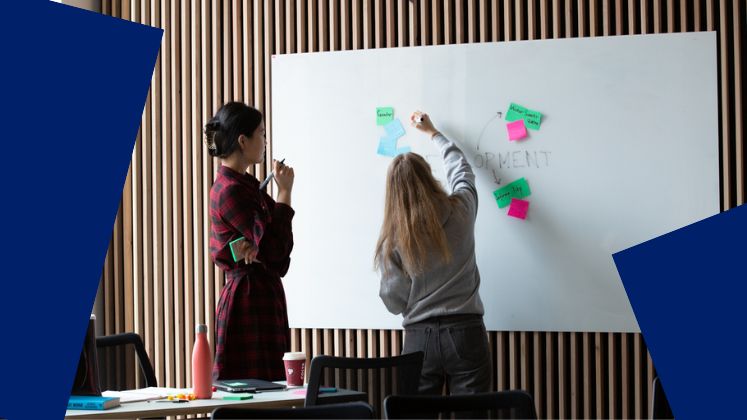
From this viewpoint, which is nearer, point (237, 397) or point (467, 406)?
point (467, 406)

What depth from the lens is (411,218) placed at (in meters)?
3.84

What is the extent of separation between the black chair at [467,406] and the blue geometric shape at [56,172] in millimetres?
1564

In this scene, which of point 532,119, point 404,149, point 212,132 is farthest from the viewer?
point 404,149

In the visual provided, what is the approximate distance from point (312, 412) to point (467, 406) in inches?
14.3

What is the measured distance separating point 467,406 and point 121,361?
74.8 inches

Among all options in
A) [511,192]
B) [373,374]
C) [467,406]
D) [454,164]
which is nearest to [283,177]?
[454,164]

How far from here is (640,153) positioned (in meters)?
4.58

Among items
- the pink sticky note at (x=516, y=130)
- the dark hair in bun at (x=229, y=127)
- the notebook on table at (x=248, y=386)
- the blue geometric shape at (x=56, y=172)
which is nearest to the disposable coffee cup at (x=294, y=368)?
the notebook on table at (x=248, y=386)

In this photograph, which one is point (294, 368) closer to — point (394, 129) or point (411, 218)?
point (411, 218)

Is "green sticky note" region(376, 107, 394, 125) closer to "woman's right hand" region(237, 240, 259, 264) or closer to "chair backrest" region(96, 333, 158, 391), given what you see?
"woman's right hand" region(237, 240, 259, 264)

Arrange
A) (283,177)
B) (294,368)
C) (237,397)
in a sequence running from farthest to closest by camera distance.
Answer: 1. (283,177)
2. (294,368)
3. (237,397)

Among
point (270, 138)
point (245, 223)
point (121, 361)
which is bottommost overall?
point (121, 361)

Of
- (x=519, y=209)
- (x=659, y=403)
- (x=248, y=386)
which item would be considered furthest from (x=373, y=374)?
(x=519, y=209)

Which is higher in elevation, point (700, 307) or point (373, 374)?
point (700, 307)
